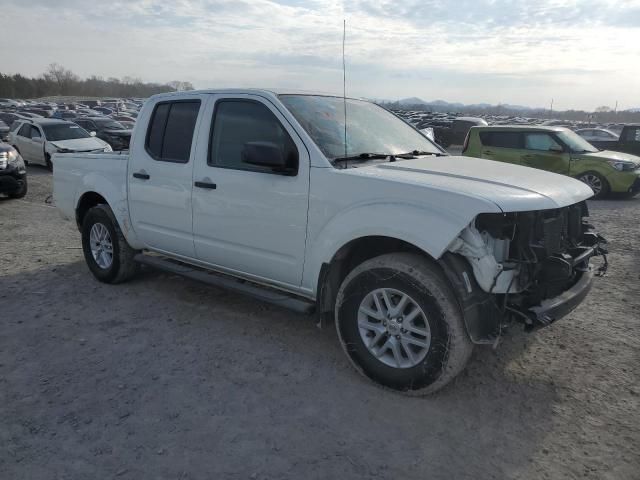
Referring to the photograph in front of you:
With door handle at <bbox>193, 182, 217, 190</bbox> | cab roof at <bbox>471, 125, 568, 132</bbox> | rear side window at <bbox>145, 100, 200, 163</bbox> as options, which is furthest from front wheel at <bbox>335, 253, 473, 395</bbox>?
cab roof at <bbox>471, 125, 568, 132</bbox>

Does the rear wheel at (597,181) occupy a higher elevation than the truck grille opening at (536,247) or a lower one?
lower

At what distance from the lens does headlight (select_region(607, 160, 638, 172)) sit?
11656mm

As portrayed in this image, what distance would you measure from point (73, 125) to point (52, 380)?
15.1 metres

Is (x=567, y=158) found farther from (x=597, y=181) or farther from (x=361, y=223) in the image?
(x=361, y=223)

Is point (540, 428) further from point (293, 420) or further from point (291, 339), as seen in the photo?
point (291, 339)

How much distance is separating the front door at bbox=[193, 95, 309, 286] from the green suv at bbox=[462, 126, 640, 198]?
902cm

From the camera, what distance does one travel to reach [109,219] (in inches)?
214

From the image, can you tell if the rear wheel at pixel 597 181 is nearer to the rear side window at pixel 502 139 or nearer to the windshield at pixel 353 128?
the rear side window at pixel 502 139

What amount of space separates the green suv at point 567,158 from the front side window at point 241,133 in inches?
354

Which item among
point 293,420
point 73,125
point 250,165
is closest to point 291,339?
point 293,420

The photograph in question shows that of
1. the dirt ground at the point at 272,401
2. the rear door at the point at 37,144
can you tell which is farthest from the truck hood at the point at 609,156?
the rear door at the point at 37,144

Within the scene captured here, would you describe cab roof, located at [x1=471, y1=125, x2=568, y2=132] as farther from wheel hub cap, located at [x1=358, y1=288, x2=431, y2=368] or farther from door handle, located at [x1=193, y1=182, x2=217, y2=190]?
wheel hub cap, located at [x1=358, y1=288, x2=431, y2=368]

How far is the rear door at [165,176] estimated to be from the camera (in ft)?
15.0

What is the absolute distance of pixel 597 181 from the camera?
38.8ft
